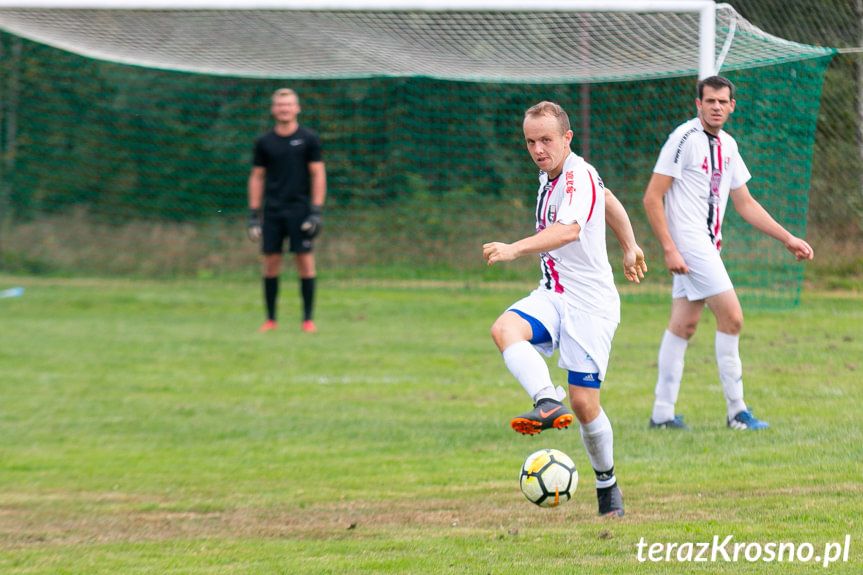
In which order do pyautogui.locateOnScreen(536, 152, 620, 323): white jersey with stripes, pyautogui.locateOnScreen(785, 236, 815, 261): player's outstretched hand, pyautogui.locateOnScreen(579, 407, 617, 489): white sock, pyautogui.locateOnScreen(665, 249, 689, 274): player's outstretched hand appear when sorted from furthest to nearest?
pyautogui.locateOnScreen(665, 249, 689, 274): player's outstretched hand → pyautogui.locateOnScreen(785, 236, 815, 261): player's outstretched hand → pyautogui.locateOnScreen(579, 407, 617, 489): white sock → pyautogui.locateOnScreen(536, 152, 620, 323): white jersey with stripes

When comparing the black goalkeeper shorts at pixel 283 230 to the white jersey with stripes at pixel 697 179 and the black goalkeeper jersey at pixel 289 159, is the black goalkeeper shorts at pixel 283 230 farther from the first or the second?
the white jersey with stripes at pixel 697 179

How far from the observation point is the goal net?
10789mm

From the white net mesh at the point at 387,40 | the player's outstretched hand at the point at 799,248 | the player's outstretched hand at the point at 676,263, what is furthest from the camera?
the white net mesh at the point at 387,40

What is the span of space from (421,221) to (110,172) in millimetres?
6647

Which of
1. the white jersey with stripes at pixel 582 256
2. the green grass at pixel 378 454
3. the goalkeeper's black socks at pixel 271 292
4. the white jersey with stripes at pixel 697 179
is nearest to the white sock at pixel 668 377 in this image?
the green grass at pixel 378 454

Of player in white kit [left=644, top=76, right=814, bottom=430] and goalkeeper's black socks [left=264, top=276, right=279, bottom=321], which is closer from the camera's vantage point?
player in white kit [left=644, top=76, right=814, bottom=430]

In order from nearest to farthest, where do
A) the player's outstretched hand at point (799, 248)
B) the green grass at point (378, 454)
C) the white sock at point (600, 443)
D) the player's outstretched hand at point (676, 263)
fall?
the green grass at point (378, 454) < the white sock at point (600, 443) < the player's outstretched hand at point (799, 248) < the player's outstretched hand at point (676, 263)

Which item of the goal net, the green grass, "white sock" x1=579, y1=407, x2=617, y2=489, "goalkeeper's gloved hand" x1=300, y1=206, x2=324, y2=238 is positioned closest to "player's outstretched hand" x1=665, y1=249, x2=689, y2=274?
the green grass

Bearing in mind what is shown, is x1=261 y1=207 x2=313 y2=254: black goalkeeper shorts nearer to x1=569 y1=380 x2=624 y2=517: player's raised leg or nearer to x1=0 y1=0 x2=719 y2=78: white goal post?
x1=0 y1=0 x2=719 y2=78: white goal post

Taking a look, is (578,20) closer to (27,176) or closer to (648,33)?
(648,33)

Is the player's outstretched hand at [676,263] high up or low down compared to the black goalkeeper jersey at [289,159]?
down

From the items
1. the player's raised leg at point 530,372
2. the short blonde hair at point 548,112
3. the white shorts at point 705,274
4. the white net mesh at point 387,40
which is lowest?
the player's raised leg at point 530,372

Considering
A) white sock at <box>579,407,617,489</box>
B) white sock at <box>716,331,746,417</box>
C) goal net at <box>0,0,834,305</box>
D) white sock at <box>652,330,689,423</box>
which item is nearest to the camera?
white sock at <box>579,407,617,489</box>

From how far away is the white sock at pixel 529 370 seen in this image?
427 centimetres
